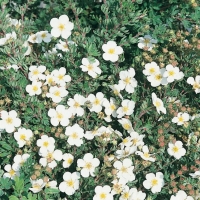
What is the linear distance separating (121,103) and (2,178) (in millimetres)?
785

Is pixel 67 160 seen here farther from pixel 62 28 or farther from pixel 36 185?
pixel 62 28

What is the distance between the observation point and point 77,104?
2.96 m

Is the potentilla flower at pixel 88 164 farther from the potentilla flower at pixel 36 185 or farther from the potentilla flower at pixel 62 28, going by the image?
the potentilla flower at pixel 62 28

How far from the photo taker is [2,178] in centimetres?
268

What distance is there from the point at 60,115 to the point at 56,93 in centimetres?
14

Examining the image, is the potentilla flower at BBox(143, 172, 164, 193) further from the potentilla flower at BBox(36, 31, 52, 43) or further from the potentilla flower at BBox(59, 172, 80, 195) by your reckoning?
the potentilla flower at BBox(36, 31, 52, 43)

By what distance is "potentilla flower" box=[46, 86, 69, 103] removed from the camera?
291 centimetres

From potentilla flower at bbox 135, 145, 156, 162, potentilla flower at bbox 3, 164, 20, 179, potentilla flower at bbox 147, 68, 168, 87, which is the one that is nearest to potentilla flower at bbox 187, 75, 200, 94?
potentilla flower at bbox 147, 68, 168, 87

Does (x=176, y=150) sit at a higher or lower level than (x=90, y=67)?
lower

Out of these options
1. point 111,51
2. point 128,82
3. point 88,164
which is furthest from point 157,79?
point 88,164

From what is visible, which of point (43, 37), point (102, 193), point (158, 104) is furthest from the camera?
point (43, 37)

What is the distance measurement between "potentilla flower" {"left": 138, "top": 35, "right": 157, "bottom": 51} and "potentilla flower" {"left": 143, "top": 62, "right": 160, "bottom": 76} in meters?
0.23

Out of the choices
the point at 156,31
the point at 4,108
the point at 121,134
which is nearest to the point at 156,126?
the point at 121,134

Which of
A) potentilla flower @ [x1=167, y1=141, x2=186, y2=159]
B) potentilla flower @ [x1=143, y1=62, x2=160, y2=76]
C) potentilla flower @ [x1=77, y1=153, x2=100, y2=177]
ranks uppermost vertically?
potentilla flower @ [x1=143, y1=62, x2=160, y2=76]
